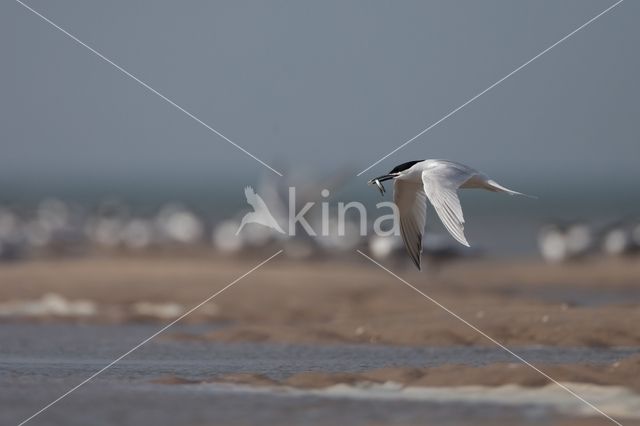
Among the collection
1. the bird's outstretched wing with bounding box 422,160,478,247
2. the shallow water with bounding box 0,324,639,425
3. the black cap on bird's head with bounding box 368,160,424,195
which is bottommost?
the shallow water with bounding box 0,324,639,425

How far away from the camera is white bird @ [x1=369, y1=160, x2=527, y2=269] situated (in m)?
11.1

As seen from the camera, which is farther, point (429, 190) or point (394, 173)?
point (394, 173)

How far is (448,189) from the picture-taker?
37.8 feet

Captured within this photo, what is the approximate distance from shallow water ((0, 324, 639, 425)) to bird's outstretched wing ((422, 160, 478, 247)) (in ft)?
5.10

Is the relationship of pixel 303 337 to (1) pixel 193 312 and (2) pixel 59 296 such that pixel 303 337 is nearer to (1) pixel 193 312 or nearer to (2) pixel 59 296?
(1) pixel 193 312

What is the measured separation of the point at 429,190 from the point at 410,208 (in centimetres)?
148

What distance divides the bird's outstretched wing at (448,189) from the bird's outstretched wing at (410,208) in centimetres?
59

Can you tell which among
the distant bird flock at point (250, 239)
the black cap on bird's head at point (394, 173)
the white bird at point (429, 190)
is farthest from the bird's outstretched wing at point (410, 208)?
the distant bird flock at point (250, 239)

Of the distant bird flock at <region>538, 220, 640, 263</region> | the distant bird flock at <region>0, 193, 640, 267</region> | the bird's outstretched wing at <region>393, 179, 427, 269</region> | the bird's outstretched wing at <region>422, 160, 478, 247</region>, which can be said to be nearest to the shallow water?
the bird's outstretched wing at <region>393, 179, 427, 269</region>

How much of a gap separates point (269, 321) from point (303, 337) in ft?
9.91

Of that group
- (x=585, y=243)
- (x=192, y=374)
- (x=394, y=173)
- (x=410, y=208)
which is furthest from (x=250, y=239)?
(x=192, y=374)

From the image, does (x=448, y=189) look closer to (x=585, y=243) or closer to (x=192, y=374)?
(x=192, y=374)

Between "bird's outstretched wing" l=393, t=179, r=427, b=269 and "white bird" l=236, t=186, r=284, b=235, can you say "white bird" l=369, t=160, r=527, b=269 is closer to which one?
"bird's outstretched wing" l=393, t=179, r=427, b=269

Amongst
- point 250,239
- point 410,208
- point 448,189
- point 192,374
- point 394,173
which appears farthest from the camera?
point 250,239
